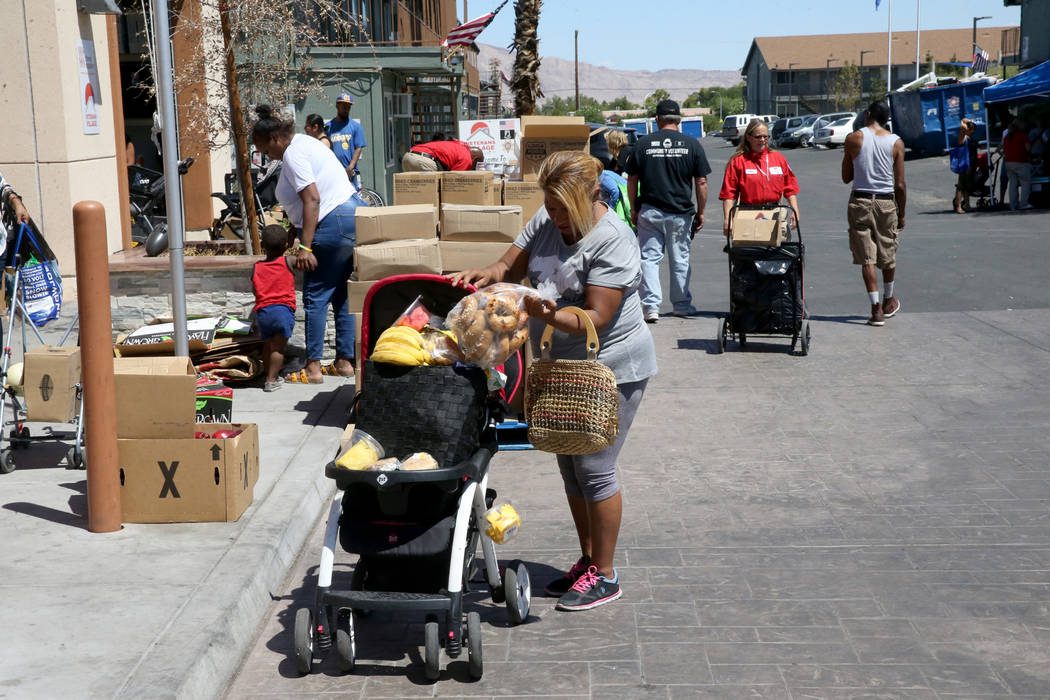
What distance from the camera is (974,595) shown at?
464 centimetres

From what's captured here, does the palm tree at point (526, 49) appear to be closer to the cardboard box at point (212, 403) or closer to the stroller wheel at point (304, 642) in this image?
the cardboard box at point (212, 403)

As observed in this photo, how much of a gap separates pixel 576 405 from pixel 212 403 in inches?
124

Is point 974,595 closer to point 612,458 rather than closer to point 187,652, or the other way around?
point 612,458

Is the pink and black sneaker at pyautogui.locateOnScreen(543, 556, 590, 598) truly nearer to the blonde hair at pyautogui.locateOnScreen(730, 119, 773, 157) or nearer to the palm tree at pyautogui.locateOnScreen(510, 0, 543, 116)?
the blonde hair at pyautogui.locateOnScreen(730, 119, 773, 157)

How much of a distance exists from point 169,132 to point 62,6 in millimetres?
4701

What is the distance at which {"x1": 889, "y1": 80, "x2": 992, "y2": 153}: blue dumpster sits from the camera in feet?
121

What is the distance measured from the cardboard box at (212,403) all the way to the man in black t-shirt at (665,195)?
5180mm

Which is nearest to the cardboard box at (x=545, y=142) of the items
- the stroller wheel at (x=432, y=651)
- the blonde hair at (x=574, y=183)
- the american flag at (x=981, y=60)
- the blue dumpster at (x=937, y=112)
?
the blonde hair at (x=574, y=183)

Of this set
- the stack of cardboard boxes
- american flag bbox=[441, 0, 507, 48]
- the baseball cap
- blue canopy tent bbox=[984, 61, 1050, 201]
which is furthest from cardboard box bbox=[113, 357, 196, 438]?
blue canopy tent bbox=[984, 61, 1050, 201]

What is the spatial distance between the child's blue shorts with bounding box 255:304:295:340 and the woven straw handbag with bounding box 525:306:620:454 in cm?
419

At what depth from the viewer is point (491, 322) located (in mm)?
4172

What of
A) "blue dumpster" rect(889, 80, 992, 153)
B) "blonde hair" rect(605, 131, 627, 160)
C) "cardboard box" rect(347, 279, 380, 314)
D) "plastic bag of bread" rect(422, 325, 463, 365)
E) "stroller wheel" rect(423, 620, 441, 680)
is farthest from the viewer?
"blue dumpster" rect(889, 80, 992, 153)

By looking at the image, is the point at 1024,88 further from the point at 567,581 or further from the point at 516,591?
the point at 516,591

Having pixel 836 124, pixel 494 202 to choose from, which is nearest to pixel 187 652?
pixel 494 202
